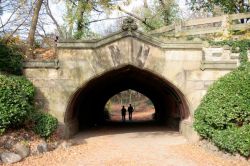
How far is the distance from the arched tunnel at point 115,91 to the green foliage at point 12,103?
7.23 feet

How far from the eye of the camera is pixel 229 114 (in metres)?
11.4

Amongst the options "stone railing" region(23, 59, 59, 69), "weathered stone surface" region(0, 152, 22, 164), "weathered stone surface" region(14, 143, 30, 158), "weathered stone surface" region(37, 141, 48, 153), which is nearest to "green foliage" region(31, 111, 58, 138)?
"weathered stone surface" region(37, 141, 48, 153)

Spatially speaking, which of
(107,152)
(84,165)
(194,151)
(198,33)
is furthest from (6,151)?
(198,33)

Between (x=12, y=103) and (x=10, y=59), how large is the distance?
2193mm

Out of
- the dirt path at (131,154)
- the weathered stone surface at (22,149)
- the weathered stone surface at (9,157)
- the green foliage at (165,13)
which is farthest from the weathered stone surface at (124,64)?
the green foliage at (165,13)

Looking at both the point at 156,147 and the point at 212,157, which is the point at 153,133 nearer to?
the point at 156,147

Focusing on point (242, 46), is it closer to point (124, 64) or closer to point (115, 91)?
point (124, 64)

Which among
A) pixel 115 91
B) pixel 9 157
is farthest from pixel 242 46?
pixel 115 91

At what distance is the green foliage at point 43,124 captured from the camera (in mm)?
12180

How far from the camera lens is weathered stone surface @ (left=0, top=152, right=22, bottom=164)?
31.9 ft

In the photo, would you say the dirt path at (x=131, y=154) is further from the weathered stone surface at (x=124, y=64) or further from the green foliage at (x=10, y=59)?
the green foliage at (x=10, y=59)

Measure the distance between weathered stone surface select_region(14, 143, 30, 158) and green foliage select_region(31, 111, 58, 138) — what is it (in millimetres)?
1304

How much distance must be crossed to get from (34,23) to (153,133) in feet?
21.7

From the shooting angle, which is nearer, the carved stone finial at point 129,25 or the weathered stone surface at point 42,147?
the weathered stone surface at point 42,147
